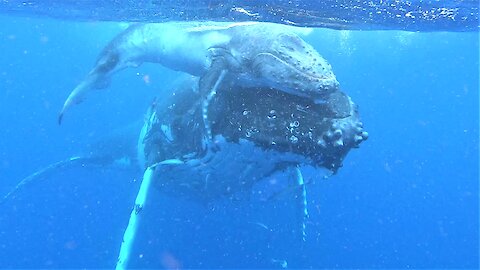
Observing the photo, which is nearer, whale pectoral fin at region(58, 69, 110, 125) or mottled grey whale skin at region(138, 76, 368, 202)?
mottled grey whale skin at region(138, 76, 368, 202)

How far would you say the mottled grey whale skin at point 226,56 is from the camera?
630 centimetres

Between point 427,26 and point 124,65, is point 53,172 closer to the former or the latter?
point 124,65

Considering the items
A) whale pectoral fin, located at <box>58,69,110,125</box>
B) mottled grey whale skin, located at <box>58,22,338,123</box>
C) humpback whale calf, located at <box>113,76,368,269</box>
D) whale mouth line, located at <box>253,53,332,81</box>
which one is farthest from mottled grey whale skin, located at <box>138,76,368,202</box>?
whale pectoral fin, located at <box>58,69,110,125</box>

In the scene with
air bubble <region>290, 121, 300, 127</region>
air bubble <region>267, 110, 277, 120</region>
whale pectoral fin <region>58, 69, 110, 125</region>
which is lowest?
whale pectoral fin <region>58, 69, 110, 125</region>

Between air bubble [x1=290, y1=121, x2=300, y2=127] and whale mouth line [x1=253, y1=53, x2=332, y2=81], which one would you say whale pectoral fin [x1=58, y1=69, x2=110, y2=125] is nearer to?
whale mouth line [x1=253, y1=53, x2=332, y2=81]

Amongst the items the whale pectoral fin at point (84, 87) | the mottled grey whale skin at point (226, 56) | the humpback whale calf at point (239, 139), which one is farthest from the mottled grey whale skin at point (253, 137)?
the whale pectoral fin at point (84, 87)

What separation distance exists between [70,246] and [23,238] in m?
4.34

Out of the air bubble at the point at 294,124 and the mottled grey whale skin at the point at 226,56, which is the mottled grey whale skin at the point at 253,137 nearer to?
the air bubble at the point at 294,124

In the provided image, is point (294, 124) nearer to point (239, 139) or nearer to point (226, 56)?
point (239, 139)

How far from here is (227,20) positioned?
10.2 metres

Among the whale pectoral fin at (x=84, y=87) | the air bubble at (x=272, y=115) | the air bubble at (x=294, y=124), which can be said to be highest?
the air bubble at (x=272, y=115)

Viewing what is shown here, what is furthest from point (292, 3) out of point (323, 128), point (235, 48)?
point (323, 128)

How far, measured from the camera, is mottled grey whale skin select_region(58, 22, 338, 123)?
20.7 ft

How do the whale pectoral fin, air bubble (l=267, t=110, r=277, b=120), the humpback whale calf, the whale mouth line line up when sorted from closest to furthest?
the whale mouth line < the humpback whale calf < air bubble (l=267, t=110, r=277, b=120) < the whale pectoral fin
